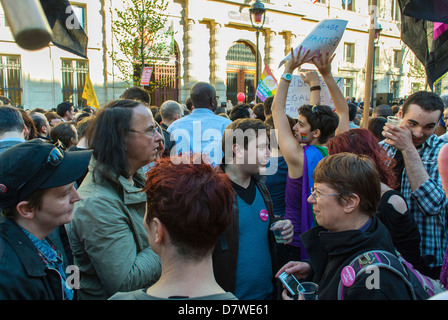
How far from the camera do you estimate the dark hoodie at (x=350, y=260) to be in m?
1.46

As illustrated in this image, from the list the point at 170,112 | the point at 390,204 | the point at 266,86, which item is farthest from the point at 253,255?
the point at 266,86

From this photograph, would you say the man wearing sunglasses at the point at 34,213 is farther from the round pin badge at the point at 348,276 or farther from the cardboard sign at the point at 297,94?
the cardboard sign at the point at 297,94

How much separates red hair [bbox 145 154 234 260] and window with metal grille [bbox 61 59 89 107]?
52.2 ft

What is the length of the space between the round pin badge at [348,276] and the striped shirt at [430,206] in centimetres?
121

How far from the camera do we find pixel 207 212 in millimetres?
1396

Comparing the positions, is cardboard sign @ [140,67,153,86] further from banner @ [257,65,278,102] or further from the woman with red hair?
the woman with red hair

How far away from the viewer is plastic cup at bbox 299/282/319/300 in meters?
1.73

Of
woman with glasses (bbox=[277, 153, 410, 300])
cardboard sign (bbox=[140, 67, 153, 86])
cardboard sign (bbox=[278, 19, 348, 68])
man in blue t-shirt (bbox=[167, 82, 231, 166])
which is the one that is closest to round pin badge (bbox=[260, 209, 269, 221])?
woman with glasses (bbox=[277, 153, 410, 300])

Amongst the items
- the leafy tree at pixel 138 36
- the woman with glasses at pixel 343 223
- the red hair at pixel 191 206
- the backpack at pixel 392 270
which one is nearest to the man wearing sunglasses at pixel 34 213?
the red hair at pixel 191 206

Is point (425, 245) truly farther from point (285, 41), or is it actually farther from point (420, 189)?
point (285, 41)

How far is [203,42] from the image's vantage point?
1905 centimetres

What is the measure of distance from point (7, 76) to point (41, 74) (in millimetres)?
1357

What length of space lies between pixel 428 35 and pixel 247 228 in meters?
2.82

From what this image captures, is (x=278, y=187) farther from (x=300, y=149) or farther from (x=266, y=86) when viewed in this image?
(x=266, y=86)
